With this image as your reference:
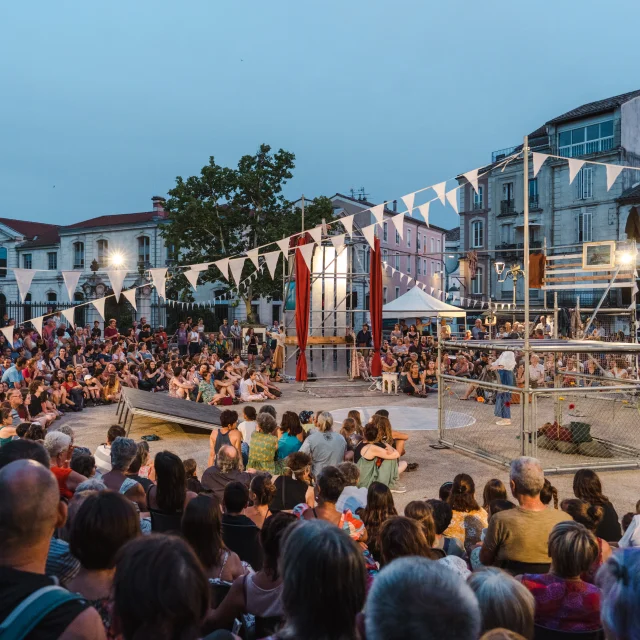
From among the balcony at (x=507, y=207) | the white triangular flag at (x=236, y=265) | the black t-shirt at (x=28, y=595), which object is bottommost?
the black t-shirt at (x=28, y=595)

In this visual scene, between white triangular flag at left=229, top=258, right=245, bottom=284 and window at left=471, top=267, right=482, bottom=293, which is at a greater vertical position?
window at left=471, top=267, right=482, bottom=293

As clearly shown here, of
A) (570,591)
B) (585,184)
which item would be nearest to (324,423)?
(570,591)

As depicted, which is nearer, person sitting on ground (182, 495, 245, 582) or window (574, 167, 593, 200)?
person sitting on ground (182, 495, 245, 582)

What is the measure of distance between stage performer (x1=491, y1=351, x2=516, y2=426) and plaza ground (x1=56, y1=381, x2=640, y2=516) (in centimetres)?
37

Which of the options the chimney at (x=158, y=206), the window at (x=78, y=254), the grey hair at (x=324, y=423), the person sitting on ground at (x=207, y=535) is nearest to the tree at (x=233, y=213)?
the chimney at (x=158, y=206)

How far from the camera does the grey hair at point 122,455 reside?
520 cm

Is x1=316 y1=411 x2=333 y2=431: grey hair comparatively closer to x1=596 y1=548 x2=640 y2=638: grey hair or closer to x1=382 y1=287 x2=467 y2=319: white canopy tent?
x1=596 y1=548 x2=640 y2=638: grey hair

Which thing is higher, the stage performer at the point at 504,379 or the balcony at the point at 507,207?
the balcony at the point at 507,207

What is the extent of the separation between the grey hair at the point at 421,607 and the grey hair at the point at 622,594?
40 cm

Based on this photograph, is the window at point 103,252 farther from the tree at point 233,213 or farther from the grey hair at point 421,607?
the grey hair at point 421,607

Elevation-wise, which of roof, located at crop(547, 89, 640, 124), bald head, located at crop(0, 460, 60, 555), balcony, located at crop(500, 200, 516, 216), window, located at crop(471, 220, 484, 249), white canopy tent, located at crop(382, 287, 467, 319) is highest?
roof, located at crop(547, 89, 640, 124)

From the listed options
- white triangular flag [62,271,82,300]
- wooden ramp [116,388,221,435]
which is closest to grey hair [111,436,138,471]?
wooden ramp [116,388,221,435]

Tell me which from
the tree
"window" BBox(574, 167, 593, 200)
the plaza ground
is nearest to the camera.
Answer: the plaza ground

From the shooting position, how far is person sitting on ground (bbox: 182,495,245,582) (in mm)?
3430
